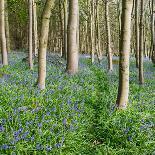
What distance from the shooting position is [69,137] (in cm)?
753

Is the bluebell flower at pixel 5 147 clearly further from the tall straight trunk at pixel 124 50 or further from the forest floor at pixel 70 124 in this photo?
the tall straight trunk at pixel 124 50

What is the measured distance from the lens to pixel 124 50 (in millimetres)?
10281

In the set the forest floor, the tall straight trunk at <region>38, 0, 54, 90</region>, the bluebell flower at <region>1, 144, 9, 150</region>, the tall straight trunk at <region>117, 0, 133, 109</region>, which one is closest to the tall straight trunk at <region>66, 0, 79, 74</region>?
the tall straight trunk at <region>38, 0, 54, 90</region>

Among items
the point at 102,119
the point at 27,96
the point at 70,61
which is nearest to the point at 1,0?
the point at 70,61

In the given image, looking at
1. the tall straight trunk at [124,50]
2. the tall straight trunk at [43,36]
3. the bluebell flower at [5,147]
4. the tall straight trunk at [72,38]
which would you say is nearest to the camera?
the bluebell flower at [5,147]

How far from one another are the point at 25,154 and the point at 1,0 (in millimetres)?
14020

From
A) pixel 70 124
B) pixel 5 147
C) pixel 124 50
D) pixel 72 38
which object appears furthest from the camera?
pixel 72 38

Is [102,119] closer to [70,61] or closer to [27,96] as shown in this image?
[27,96]

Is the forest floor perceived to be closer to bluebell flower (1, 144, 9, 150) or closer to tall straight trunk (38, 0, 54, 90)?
bluebell flower (1, 144, 9, 150)

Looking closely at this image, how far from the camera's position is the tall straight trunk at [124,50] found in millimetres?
10148

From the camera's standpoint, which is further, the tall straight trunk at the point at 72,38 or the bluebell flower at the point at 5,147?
the tall straight trunk at the point at 72,38

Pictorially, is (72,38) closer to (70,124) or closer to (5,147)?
(70,124)

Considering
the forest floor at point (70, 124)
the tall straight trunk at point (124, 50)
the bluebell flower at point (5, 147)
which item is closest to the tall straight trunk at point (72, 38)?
the forest floor at point (70, 124)

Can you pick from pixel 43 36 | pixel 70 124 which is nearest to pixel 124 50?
pixel 43 36
